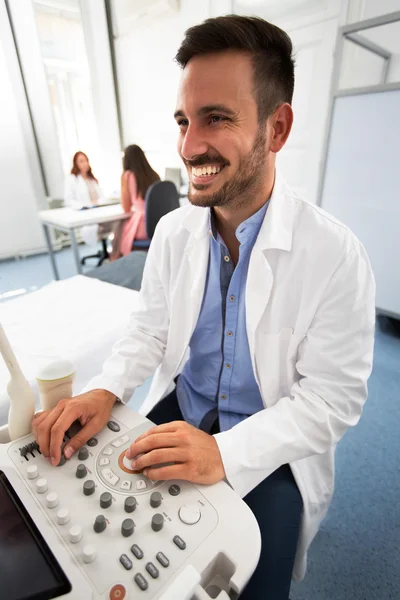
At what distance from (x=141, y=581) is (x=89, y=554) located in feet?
0.24

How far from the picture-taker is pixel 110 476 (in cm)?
53

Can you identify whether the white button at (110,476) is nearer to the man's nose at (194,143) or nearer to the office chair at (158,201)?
the man's nose at (194,143)

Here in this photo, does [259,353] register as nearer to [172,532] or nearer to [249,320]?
[249,320]

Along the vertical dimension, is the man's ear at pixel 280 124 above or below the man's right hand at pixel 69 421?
above

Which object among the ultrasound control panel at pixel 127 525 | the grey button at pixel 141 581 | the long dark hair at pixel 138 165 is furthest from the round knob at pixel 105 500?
the long dark hair at pixel 138 165

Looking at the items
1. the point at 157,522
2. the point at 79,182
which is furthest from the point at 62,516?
the point at 79,182

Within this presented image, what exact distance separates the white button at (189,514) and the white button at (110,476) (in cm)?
12

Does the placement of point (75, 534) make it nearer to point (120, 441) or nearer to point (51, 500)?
point (51, 500)

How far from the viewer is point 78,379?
1.09m

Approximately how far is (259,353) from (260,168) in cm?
45

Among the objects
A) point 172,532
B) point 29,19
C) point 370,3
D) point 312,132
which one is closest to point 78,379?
point 172,532

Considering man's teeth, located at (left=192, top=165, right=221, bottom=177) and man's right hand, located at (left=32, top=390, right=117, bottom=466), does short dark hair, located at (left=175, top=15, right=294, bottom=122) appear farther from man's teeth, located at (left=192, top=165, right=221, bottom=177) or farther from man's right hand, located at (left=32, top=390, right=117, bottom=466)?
man's right hand, located at (left=32, top=390, right=117, bottom=466)

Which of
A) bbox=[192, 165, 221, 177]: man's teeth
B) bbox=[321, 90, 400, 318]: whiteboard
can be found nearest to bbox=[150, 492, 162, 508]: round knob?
bbox=[192, 165, 221, 177]: man's teeth

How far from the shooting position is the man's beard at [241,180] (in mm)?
765
